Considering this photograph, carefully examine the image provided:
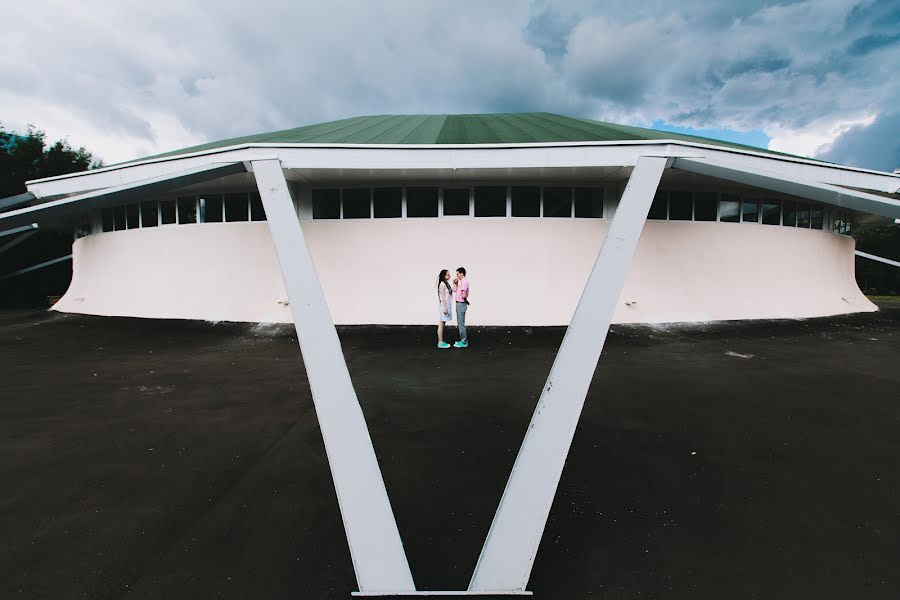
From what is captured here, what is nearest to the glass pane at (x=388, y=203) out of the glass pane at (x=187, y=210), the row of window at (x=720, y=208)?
the glass pane at (x=187, y=210)

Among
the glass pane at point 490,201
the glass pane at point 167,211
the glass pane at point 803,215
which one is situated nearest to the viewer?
the glass pane at point 490,201

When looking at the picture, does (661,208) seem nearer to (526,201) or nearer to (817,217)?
(526,201)

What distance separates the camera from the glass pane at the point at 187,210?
11172mm

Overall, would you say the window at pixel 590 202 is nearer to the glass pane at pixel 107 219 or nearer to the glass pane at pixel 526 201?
the glass pane at pixel 526 201

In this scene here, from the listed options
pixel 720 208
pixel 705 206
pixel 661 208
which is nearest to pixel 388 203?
pixel 661 208

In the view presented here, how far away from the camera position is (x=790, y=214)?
11586mm

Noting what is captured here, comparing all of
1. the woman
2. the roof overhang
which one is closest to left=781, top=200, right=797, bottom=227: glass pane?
the roof overhang

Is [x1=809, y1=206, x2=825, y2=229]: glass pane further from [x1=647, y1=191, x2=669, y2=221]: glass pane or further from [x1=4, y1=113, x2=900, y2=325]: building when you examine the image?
[x1=647, y1=191, x2=669, y2=221]: glass pane

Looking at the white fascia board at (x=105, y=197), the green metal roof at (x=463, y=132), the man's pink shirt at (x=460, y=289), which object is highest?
the green metal roof at (x=463, y=132)

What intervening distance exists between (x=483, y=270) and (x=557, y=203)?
109 inches

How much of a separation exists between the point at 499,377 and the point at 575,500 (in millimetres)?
3030

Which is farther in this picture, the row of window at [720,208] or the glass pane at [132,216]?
the glass pane at [132,216]

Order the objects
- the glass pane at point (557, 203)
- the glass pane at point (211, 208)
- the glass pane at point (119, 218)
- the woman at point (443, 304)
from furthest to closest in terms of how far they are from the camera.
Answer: the glass pane at point (119, 218) → the glass pane at point (211, 208) → the glass pane at point (557, 203) → the woman at point (443, 304)

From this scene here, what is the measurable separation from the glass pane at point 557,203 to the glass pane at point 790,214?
7.06 metres
